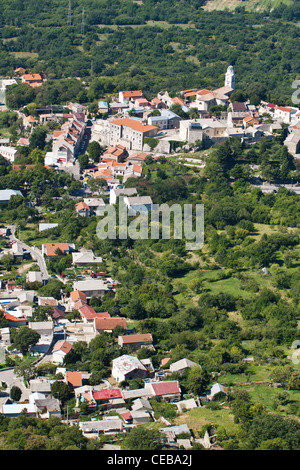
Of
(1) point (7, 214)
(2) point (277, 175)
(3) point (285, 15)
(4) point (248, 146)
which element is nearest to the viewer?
(1) point (7, 214)

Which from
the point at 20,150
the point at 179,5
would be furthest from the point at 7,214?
the point at 179,5

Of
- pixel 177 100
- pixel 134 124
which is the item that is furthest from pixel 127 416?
pixel 177 100

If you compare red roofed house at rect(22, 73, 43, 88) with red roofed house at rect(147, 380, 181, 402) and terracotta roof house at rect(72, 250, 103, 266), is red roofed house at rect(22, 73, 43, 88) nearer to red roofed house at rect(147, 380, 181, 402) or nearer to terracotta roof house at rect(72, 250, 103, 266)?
terracotta roof house at rect(72, 250, 103, 266)

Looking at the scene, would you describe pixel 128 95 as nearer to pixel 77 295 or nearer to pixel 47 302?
pixel 77 295

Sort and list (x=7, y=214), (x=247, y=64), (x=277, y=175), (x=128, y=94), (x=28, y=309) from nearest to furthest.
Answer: (x=28, y=309) → (x=7, y=214) → (x=277, y=175) → (x=128, y=94) → (x=247, y=64)

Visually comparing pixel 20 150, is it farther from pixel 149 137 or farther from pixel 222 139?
pixel 222 139

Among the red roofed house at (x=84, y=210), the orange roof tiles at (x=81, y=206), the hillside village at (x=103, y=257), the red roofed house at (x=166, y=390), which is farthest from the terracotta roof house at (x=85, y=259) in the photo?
the red roofed house at (x=166, y=390)

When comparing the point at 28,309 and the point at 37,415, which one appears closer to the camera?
the point at 37,415
